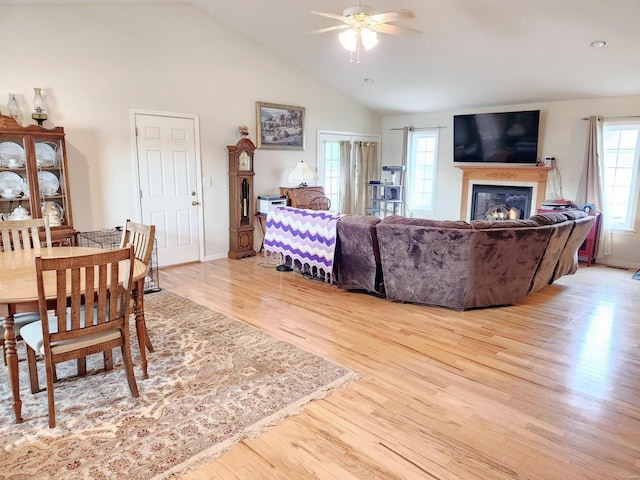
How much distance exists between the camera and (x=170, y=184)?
564cm

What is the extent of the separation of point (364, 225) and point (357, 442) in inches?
92.9

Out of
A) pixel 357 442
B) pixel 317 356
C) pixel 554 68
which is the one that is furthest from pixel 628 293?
pixel 357 442

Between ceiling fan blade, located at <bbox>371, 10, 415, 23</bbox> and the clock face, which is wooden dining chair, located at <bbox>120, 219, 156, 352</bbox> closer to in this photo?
ceiling fan blade, located at <bbox>371, 10, 415, 23</bbox>

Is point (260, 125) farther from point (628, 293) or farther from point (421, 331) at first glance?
point (628, 293)

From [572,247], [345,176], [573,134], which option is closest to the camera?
[572,247]

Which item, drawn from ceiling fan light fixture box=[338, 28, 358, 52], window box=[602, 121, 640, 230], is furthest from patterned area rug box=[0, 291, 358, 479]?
window box=[602, 121, 640, 230]

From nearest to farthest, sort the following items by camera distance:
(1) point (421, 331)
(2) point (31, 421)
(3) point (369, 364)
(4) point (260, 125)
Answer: (2) point (31, 421) → (3) point (369, 364) → (1) point (421, 331) → (4) point (260, 125)

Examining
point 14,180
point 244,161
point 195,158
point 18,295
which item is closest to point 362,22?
point 244,161

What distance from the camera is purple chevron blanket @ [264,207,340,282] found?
4.58 metres

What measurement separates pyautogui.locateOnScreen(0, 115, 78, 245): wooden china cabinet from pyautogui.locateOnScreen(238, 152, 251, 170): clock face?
89.2 inches

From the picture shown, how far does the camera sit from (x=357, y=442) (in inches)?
86.6

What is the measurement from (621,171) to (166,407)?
6.45 m

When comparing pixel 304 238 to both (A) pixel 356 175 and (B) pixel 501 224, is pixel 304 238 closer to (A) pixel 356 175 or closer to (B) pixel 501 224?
(B) pixel 501 224

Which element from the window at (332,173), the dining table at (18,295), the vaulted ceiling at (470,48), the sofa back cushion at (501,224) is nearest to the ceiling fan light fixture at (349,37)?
the vaulted ceiling at (470,48)
